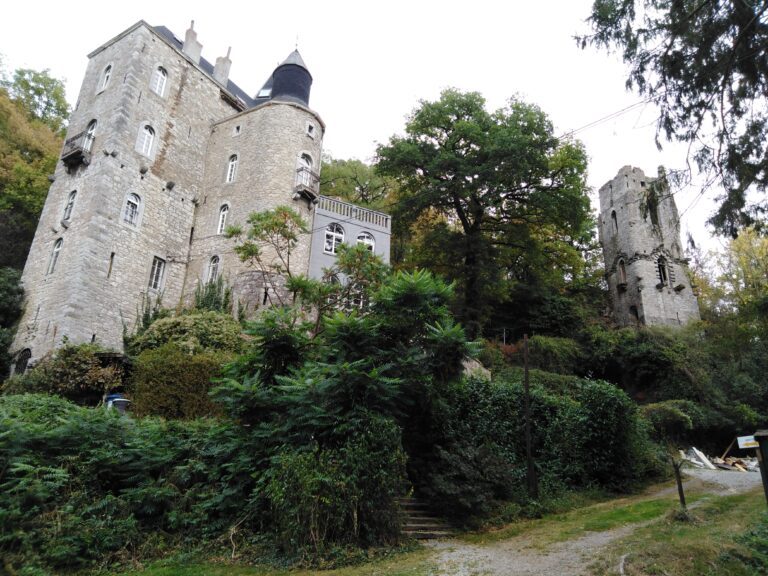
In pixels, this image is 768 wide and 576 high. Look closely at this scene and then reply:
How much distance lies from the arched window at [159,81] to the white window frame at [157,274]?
8046 millimetres

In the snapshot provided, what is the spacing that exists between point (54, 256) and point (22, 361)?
419cm

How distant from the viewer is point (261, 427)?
9812 mm

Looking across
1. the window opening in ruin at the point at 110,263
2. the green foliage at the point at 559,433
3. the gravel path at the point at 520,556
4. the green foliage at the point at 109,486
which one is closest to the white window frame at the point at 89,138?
the window opening in ruin at the point at 110,263

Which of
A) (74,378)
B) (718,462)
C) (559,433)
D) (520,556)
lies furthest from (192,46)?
(718,462)

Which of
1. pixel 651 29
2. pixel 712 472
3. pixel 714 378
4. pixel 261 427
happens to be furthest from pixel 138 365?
pixel 714 378

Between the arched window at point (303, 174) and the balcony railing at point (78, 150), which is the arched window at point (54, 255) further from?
the arched window at point (303, 174)

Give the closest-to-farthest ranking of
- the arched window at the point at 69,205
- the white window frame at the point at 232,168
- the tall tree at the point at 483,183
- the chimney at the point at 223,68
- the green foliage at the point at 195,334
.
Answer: the green foliage at the point at 195,334 < the arched window at the point at 69,205 < the tall tree at the point at 483,183 < the white window frame at the point at 232,168 < the chimney at the point at 223,68

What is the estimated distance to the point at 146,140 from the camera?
879 inches

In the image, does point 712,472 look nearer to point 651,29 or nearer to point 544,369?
point 544,369

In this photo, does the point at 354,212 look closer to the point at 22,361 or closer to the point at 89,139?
the point at 89,139

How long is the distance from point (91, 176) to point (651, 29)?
66.9 feet

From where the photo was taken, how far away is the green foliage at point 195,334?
16.6 meters

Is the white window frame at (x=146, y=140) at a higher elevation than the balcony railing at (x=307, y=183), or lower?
higher

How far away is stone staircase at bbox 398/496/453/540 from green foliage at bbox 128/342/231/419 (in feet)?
20.2
